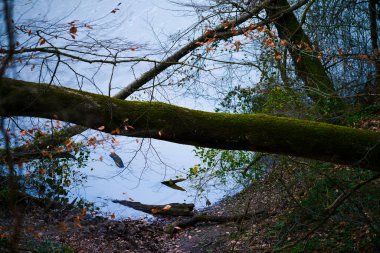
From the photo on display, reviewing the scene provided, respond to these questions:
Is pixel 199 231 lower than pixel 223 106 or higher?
lower

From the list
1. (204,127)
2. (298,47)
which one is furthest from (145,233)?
(298,47)

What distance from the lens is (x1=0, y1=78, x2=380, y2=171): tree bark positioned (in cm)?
366

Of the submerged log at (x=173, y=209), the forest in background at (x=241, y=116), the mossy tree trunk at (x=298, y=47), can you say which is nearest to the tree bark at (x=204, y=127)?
the forest in background at (x=241, y=116)

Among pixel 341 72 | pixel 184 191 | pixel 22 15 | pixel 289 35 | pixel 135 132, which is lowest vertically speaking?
pixel 184 191

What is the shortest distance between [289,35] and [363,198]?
3293 mm

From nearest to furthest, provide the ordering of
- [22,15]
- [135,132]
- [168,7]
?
[22,15], [135,132], [168,7]

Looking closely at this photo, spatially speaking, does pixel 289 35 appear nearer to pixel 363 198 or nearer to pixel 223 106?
pixel 223 106

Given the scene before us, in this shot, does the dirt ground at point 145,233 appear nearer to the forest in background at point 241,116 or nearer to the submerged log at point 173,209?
the forest in background at point 241,116

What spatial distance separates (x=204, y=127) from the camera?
3793 mm

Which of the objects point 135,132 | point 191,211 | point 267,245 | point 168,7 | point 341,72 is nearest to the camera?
point 135,132

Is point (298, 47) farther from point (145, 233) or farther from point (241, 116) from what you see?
point (145, 233)

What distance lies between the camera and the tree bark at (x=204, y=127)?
12.0 feet

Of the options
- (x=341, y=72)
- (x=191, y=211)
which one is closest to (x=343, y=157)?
(x=341, y=72)

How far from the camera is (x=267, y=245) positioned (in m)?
5.43
